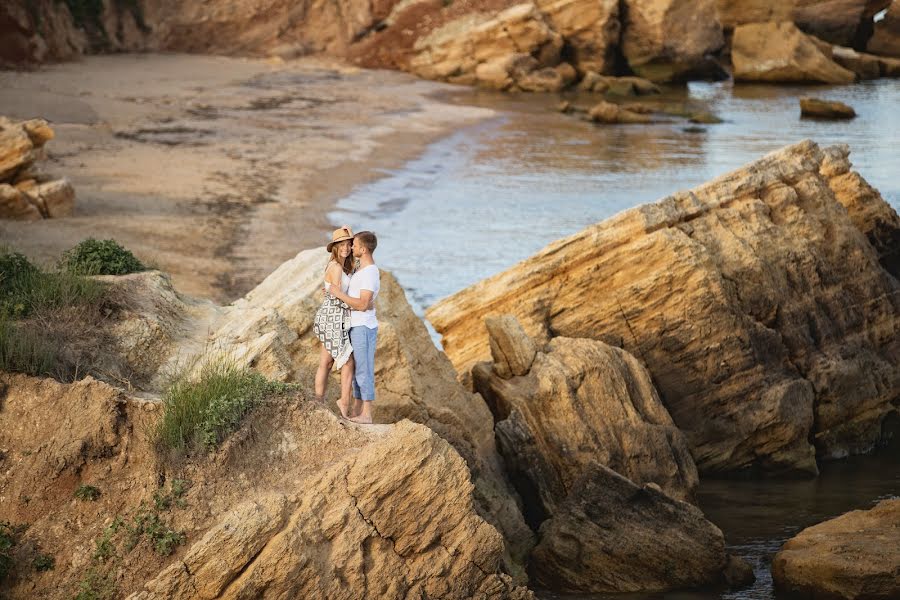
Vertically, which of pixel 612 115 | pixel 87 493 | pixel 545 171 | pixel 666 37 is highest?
pixel 87 493

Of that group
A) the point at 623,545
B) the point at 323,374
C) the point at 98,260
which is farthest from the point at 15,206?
the point at 623,545

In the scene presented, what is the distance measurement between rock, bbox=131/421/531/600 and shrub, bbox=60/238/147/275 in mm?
4308

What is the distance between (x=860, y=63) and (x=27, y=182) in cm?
4412

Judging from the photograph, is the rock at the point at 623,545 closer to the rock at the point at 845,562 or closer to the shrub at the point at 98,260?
the rock at the point at 845,562

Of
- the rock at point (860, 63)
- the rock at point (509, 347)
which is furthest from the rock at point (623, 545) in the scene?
the rock at point (860, 63)

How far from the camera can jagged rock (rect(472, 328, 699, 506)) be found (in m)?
13.1

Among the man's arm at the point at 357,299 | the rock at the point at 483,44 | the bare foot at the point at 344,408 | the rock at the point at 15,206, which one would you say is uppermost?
the man's arm at the point at 357,299

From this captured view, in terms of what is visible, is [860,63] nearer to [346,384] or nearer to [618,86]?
[618,86]

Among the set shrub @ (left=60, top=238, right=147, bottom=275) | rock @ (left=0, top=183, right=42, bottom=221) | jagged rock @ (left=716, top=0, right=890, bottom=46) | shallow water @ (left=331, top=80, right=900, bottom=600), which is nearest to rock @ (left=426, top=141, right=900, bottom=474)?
shallow water @ (left=331, top=80, right=900, bottom=600)

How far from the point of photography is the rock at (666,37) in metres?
54.0

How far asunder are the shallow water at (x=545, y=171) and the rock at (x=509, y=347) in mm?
7887

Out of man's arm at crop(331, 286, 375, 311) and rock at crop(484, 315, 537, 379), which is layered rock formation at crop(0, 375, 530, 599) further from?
rock at crop(484, 315, 537, 379)

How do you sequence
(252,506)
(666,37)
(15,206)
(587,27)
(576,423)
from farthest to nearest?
(666,37) → (587,27) → (15,206) → (576,423) → (252,506)

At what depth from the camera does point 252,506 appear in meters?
8.16
